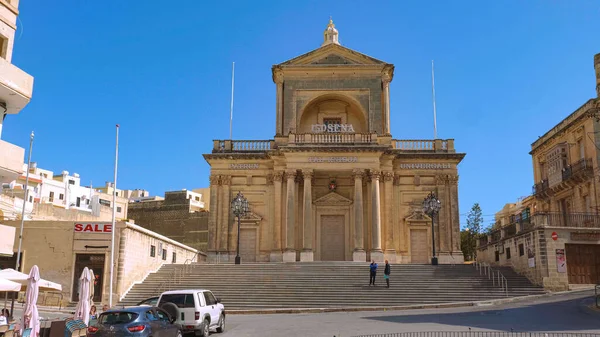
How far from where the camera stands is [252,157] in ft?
137

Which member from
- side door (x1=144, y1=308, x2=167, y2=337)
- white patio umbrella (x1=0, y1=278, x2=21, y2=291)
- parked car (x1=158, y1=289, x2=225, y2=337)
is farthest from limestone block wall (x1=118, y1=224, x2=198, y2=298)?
side door (x1=144, y1=308, x2=167, y2=337)

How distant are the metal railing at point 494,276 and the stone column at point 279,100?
17.3 meters

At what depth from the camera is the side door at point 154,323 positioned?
13984 mm

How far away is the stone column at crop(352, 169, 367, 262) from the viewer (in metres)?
37.7

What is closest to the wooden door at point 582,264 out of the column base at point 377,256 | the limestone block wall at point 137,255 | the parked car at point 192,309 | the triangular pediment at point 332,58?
the column base at point 377,256

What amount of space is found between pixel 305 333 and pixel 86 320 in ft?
21.1

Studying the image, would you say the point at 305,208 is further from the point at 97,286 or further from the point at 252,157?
the point at 97,286

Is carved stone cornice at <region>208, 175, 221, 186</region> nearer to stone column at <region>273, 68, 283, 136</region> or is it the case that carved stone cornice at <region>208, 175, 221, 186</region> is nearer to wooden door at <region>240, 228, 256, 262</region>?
wooden door at <region>240, 228, 256, 262</region>

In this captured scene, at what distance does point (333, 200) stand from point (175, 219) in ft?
89.5

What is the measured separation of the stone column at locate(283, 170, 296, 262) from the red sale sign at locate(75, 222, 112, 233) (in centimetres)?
1285

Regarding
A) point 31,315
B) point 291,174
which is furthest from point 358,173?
point 31,315

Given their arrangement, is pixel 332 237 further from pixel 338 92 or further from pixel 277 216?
pixel 338 92

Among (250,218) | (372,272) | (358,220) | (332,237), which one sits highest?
(250,218)

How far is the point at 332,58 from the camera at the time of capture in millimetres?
43312
